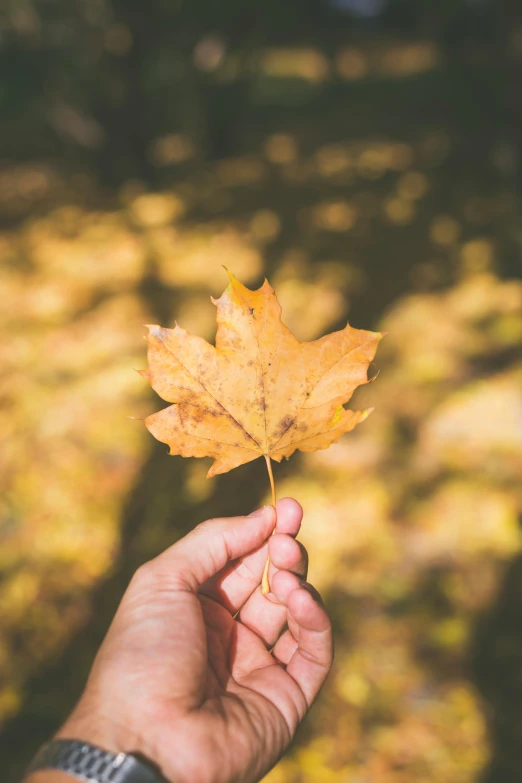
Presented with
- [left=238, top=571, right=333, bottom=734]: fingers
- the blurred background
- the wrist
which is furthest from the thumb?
the blurred background

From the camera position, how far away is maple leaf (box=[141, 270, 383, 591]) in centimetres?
125

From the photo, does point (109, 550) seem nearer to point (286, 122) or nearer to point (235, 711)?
point (235, 711)

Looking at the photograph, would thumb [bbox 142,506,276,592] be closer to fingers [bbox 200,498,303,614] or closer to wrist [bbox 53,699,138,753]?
fingers [bbox 200,498,303,614]

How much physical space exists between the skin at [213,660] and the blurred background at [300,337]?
2.32 ft

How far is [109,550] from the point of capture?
2625 millimetres

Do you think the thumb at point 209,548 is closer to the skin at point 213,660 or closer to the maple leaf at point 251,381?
the skin at point 213,660

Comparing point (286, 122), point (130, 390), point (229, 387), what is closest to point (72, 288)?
point (130, 390)

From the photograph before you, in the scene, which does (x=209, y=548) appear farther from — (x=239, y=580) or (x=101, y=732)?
(x=101, y=732)

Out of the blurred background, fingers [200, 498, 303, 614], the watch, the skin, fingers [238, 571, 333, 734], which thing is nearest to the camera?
the watch

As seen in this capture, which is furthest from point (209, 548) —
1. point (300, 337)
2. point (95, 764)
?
point (300, 337)

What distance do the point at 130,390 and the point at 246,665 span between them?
7.57ft

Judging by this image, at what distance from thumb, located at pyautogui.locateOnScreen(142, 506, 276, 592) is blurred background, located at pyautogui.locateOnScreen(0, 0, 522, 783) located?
0.95m

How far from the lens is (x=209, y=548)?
4.64ft

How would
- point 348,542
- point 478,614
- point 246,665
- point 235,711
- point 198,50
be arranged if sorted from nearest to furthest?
point 235,711
point 246,665
point 478,614
point 348,542
point 198,50
